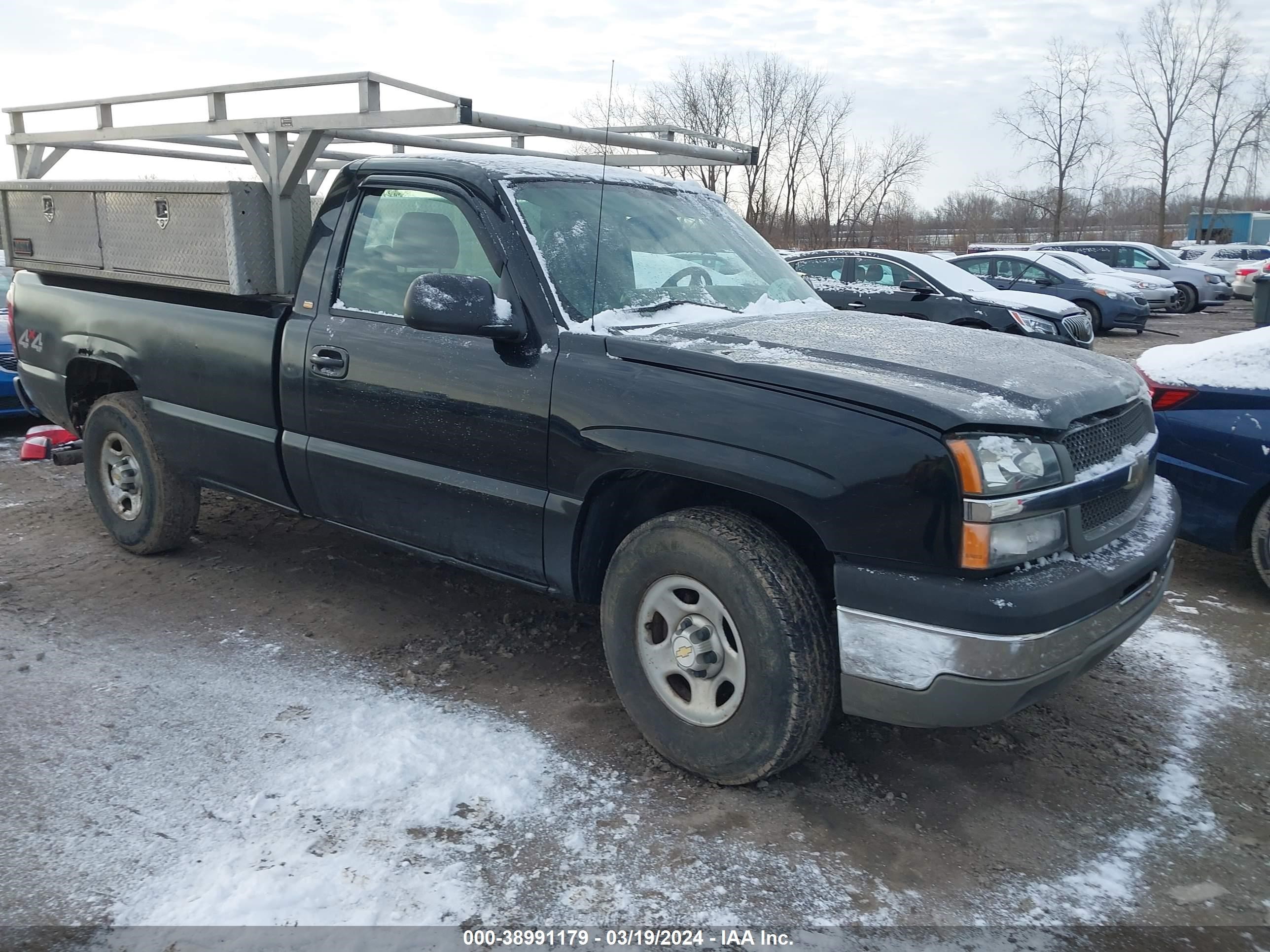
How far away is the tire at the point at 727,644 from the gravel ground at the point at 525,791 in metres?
Answer: 0.18

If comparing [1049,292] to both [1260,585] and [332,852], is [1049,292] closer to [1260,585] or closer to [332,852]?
[1260,585]

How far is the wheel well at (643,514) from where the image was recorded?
120 inches

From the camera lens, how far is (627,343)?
10.4 feet

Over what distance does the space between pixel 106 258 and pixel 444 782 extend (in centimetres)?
335

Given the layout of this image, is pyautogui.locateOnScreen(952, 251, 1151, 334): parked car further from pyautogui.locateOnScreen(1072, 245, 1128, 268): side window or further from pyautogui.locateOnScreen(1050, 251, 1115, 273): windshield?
pyautogui.locateOnScreen(1072, 245, 1128, 268): side window

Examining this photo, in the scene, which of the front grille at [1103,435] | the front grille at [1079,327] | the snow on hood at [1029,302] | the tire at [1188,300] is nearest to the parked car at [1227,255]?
the tire at [1188,300]

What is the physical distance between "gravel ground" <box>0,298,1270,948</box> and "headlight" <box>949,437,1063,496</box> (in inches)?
42.3

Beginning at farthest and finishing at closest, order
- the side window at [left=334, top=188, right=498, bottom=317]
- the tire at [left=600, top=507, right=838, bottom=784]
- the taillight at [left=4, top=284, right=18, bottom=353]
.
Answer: the taillight at [left=4, top=284, right=18, bottom=353], the side window at [left=334, top=188, right=498, bottom=317], the tire at [left=600, top=507, right=838, bottom=784]

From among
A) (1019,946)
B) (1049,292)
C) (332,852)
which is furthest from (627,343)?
(1049,292)

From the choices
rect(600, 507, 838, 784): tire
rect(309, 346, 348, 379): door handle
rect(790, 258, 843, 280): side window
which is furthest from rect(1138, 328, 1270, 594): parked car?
rect(790, 258, 843, 280): side window

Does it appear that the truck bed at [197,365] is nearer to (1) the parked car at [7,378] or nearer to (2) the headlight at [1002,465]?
(2) the headlight at [1002,465]

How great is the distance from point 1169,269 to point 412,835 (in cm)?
2499

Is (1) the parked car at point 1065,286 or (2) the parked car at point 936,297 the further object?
(1) the parked car at point 1065,286

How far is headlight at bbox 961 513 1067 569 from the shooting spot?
258cm
